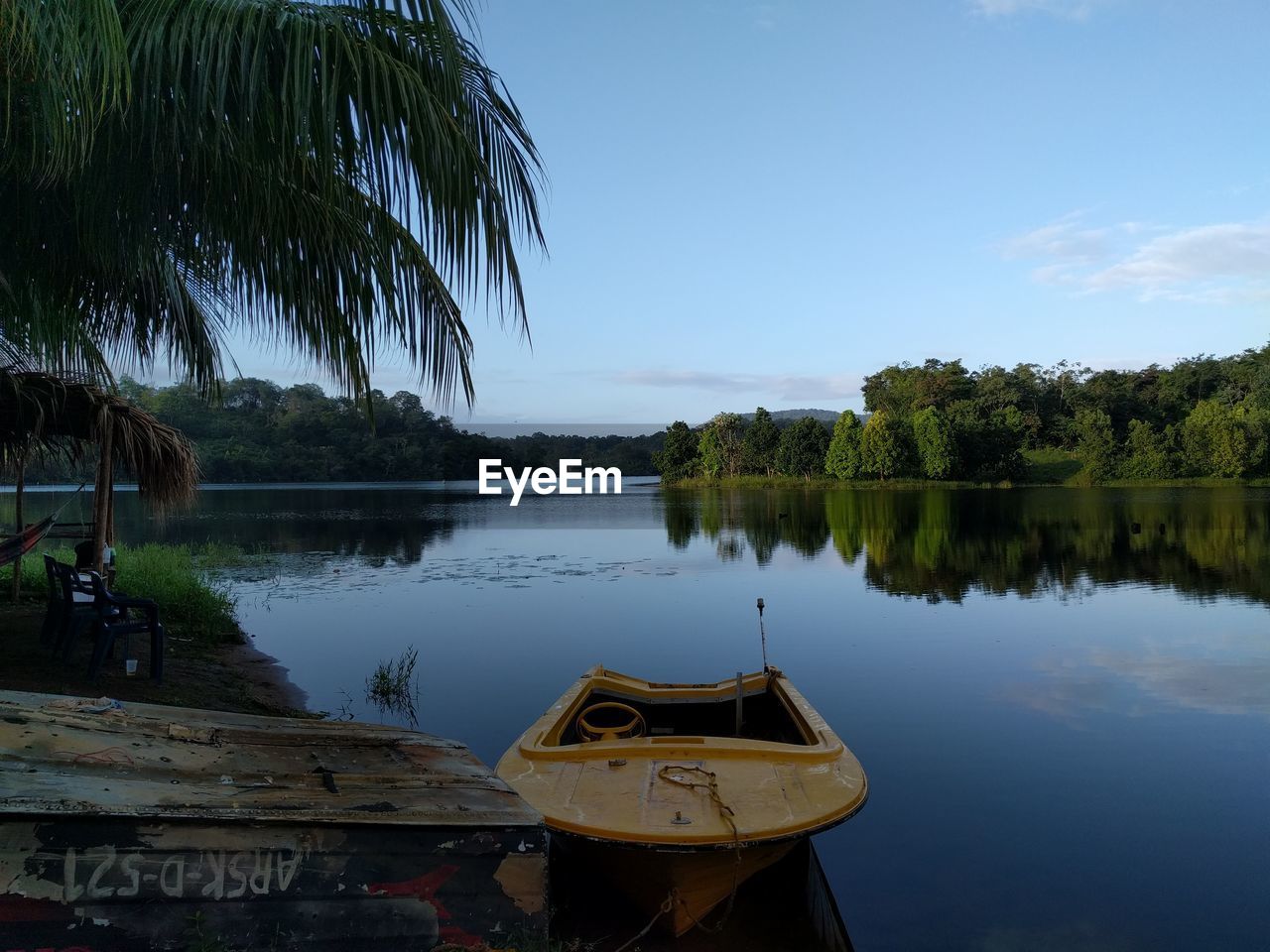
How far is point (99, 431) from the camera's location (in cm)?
1011

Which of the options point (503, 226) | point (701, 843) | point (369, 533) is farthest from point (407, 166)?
point (369, 533)

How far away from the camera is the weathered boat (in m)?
3.00

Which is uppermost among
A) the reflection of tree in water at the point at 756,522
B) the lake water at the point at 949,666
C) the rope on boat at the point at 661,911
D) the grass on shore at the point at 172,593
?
the grass on shore at the point at 172,593

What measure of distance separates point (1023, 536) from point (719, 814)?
31375mm

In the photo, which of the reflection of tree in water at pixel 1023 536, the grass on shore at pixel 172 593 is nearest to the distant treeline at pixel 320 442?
the reflection of tree in water at pixel 1023 536

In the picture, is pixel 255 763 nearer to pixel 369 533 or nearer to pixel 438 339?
pixel 438 339

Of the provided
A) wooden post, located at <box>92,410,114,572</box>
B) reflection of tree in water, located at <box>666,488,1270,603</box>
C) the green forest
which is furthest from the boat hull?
the green forest

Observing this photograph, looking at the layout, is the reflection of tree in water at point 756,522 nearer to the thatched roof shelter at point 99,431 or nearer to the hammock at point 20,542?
the thatched roof shelter at point 99,431

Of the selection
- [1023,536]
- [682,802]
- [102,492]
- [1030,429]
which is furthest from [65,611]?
[1030,429]

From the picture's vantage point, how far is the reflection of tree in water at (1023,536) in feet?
73.2

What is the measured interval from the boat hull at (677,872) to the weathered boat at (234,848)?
1.56m

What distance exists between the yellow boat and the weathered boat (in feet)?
4.74

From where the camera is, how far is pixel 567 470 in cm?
10150

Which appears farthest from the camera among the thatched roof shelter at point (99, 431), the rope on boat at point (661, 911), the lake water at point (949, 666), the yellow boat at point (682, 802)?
the thatched roof shelter at point (99, 431)
